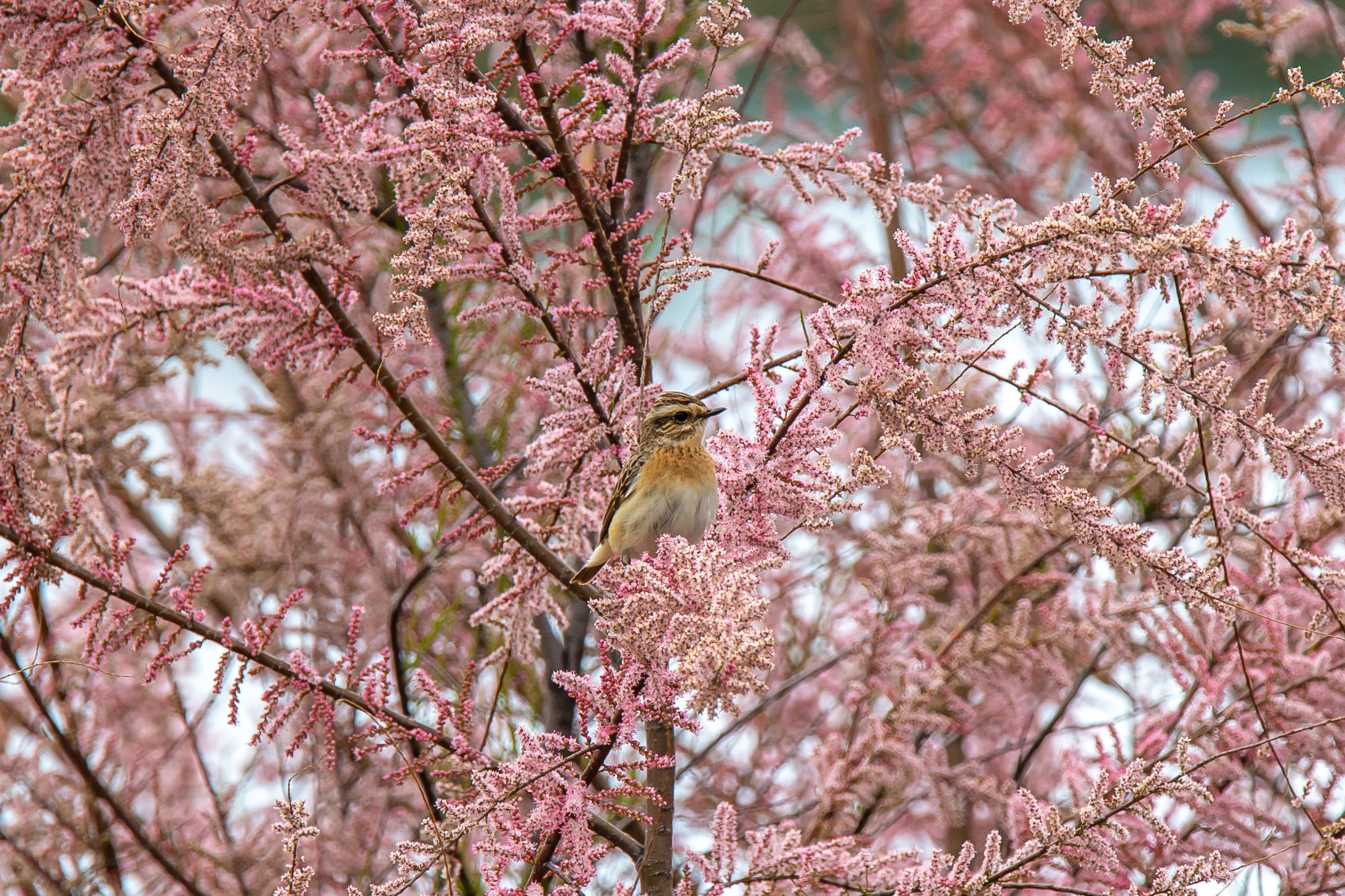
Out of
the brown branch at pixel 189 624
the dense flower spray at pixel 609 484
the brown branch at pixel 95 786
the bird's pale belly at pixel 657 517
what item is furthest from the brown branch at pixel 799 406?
the brown branch at pixel 95 786

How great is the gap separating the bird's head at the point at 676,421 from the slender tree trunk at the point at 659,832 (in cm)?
130

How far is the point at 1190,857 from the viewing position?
3.89 meters

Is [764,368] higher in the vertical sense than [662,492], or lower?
lower

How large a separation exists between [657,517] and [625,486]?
0.14 m

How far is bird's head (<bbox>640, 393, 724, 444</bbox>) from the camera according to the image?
404 cm

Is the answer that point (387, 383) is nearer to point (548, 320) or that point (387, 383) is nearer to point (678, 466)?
point (548, 320)

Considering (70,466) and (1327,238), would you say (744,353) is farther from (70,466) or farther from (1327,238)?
(70,466)

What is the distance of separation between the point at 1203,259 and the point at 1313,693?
221 centimetres

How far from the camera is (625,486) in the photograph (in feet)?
13.8

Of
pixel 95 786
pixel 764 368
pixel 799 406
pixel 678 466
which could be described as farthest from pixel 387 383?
pixel 95 786

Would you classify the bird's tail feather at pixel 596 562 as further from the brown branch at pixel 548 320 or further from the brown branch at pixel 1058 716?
the brown branch at pixel 1058 716

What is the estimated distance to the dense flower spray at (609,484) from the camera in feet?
8.49

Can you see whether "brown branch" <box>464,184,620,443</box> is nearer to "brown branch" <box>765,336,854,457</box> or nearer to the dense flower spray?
the dense flower spray

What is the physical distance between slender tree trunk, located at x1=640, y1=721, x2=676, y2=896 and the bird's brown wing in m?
1.07
